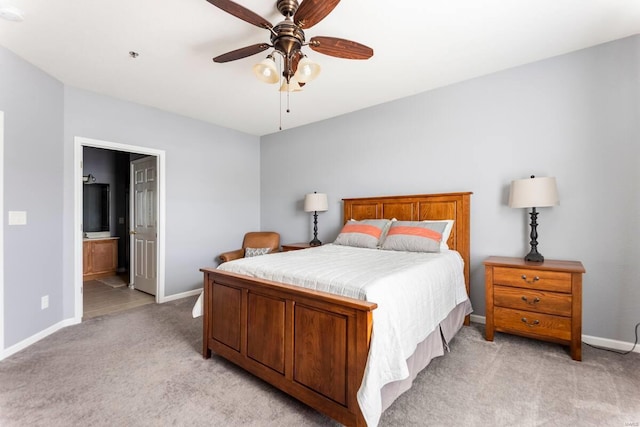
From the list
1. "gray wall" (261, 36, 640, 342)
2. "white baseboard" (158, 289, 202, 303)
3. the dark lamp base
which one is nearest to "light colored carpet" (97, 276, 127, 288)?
"white baseboard" (158, 289, 202, 303)

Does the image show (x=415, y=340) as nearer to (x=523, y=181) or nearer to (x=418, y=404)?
(x=418, y=404)

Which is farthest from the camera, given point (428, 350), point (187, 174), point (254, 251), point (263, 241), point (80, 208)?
point (263, 241)

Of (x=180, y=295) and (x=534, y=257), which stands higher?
(x=534, y=257)

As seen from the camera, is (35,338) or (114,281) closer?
(35,338)

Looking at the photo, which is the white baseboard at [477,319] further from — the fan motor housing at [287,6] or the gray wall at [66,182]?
the gray wall at [66,182]

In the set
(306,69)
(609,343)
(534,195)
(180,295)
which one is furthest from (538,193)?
(180,295)

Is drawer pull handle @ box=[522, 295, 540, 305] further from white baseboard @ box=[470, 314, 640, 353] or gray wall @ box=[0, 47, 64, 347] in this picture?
gray wall @ box=[0, 47, 64, 347]

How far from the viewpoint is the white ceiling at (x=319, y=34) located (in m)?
2.08

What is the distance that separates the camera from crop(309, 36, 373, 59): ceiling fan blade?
194 cm

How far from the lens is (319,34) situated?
2393mm

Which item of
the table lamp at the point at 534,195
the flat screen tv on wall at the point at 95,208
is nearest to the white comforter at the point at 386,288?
the table lamp at the point at 534,195

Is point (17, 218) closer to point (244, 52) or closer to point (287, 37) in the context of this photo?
point (244, 52)

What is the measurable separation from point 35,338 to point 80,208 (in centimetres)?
135

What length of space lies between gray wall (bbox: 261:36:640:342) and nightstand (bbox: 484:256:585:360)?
37cm
